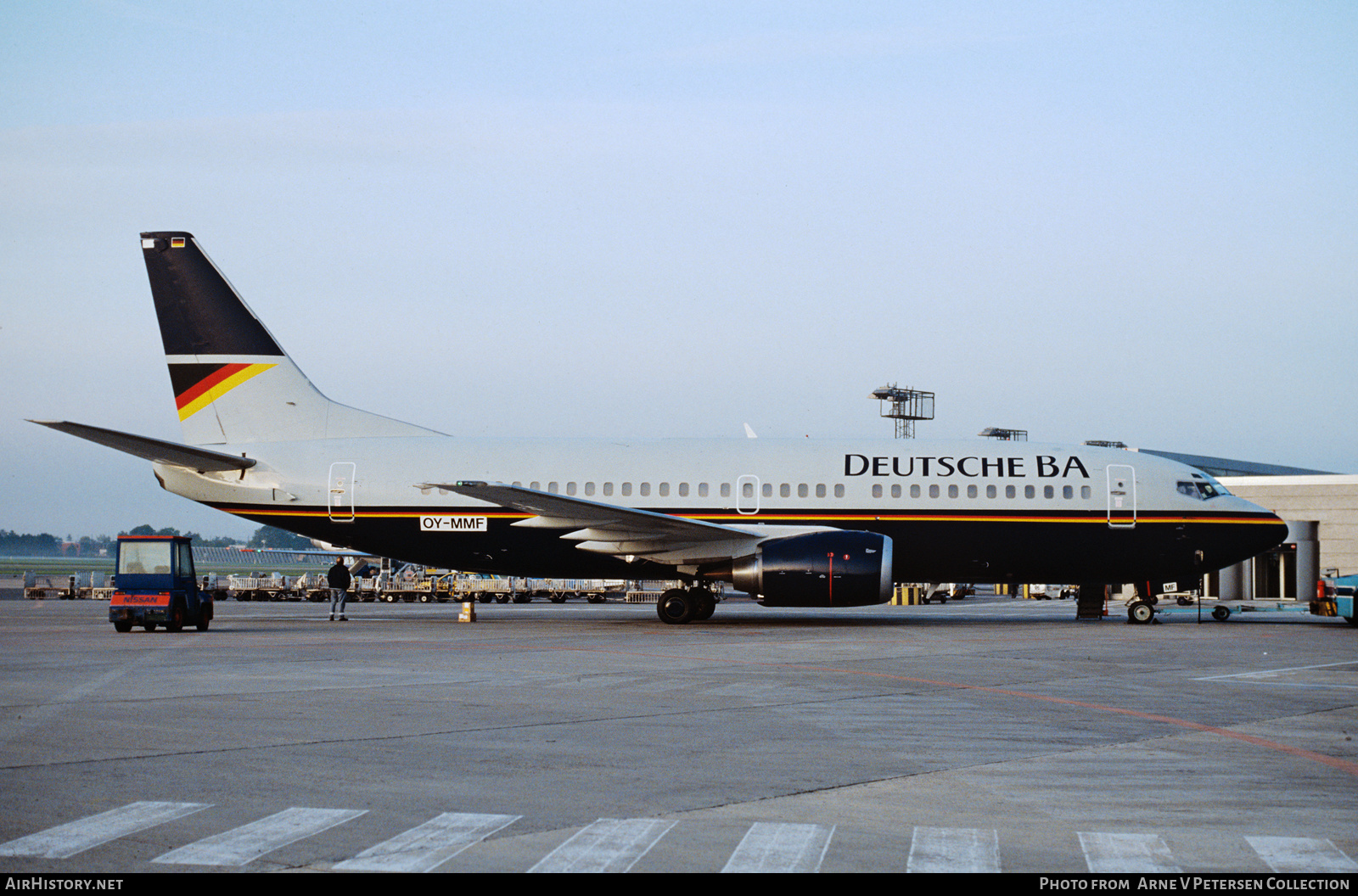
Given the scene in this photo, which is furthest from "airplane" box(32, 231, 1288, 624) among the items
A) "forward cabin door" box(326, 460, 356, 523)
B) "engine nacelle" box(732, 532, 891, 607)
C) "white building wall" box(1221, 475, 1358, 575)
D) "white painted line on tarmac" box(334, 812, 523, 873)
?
"white building wall" box(1221, 475, 1358, 575)

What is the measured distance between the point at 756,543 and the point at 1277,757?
53.2 feet

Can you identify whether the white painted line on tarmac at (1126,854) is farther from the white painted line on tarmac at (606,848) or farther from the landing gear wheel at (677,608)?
the landing gear wheel at (677,608)

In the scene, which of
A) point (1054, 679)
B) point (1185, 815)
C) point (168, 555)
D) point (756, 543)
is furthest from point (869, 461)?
→ point (1185, 815)

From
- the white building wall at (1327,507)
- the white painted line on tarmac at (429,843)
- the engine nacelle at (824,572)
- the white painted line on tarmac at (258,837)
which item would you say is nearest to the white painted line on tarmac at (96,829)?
the white painted line on tarmac at (258,837)

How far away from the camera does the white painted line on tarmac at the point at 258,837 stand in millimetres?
5762

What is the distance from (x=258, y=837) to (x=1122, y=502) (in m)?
23.3

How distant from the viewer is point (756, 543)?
24.9 m

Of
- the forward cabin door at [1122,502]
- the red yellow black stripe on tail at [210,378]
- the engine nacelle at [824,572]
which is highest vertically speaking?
the red yellow black stripe on tail at [210,378]

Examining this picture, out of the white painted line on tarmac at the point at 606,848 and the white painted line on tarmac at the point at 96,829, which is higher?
the white painted line on tarmac at the point at 606,848

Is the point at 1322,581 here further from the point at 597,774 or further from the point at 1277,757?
the point at 597,774

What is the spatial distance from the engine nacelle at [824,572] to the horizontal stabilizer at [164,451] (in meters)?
11.9

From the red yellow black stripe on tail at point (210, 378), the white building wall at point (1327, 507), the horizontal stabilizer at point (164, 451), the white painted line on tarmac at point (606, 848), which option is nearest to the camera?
the white painted line on tarmac at point (606, 848)

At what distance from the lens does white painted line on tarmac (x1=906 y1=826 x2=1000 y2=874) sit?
5660 mm

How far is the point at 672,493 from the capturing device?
26.1m
